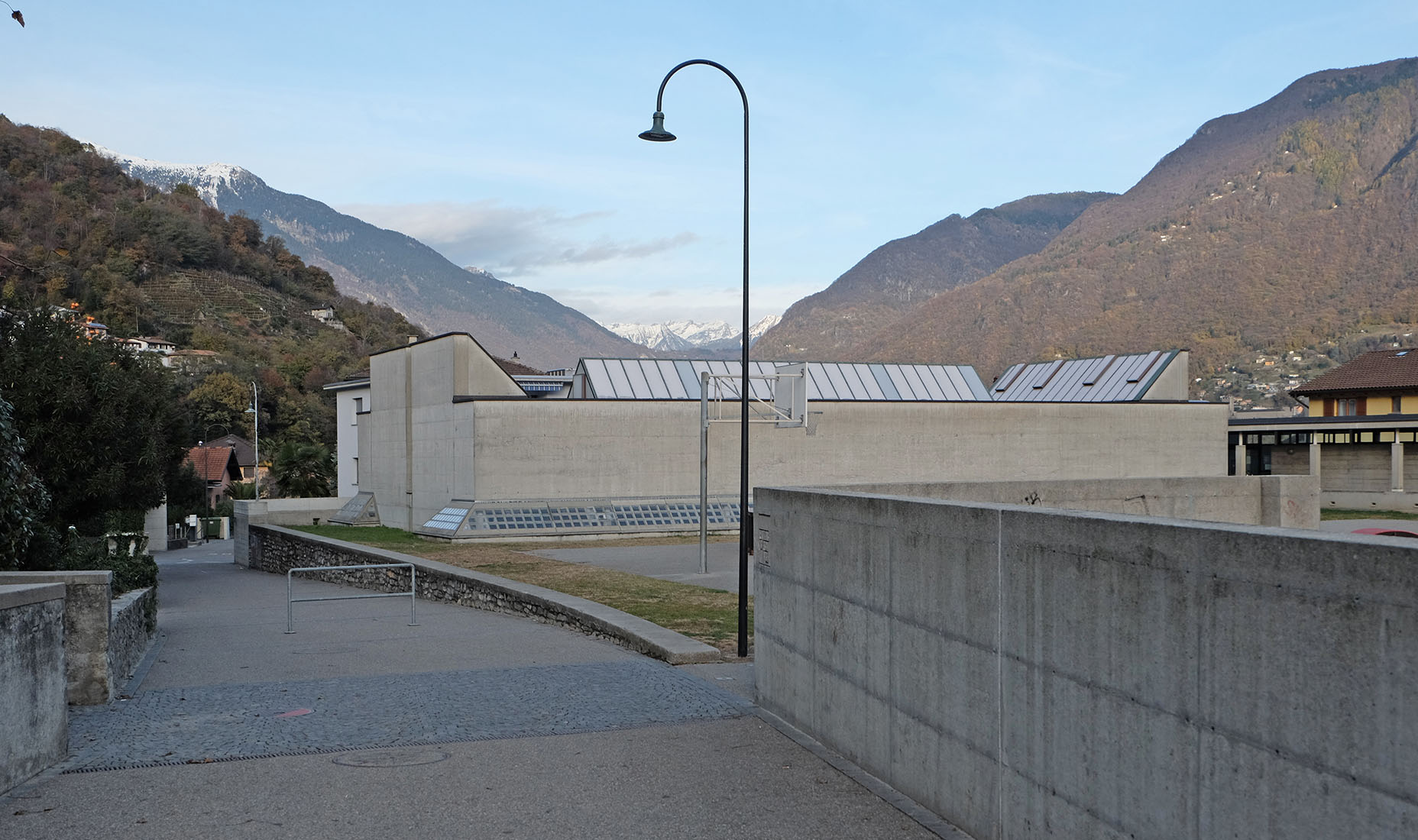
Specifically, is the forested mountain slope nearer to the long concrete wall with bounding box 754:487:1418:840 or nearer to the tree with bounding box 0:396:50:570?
the tree with bounding box 0:396:50:570

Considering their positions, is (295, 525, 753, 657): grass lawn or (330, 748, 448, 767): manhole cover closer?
(330, 748, 448, 767): manhole cover

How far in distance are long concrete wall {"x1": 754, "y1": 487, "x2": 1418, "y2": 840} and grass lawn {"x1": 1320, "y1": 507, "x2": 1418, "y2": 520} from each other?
151 ft

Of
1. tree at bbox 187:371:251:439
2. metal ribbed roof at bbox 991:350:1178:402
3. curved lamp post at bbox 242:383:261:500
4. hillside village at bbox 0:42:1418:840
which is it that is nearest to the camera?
hillside village at bbox 0:42:1418:840

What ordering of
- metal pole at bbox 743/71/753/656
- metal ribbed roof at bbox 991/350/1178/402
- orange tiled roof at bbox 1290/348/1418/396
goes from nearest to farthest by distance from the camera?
metal pole at bbox 743/71/753/656
metal ribbed roof at bbox 991/350/1178/402
orange tiled roof at bbox 1290/348/1418/396

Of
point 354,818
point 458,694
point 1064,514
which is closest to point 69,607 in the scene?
point 458,694

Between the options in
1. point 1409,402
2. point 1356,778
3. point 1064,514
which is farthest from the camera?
point 1409,402

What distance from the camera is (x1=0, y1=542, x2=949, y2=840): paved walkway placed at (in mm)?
6859

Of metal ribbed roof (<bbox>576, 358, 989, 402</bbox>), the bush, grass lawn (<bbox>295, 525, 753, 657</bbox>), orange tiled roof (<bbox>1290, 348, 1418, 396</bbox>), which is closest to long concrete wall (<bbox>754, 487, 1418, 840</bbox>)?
grass lawn (<bbox>295, 525, 753, 657</bbox>)

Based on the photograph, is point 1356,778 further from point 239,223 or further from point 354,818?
point 239,223

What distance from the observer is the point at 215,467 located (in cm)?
9388

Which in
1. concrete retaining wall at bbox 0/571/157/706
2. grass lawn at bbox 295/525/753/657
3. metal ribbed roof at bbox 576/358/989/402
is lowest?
grass lawn at bbox 295/525/753/657

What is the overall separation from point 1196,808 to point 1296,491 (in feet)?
50.6

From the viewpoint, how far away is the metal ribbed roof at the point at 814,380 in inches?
1841

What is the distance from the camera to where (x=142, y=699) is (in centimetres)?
1120
